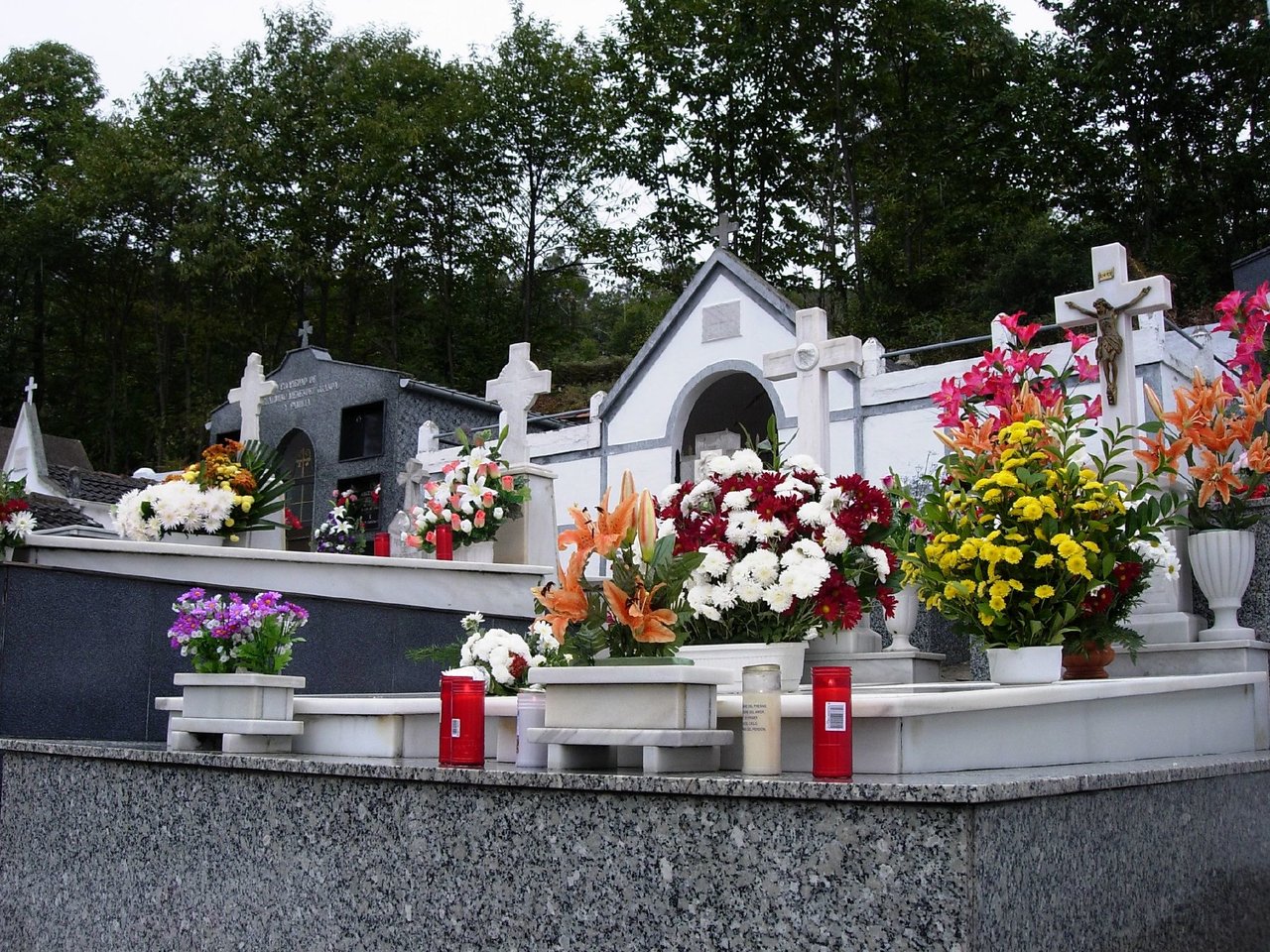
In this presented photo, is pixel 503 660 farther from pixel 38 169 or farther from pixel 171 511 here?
pixel 38 169

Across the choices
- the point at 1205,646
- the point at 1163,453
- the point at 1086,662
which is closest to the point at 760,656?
the point at 1086,662

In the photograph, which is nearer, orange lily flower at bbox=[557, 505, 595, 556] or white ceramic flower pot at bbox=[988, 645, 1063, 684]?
orange lily flower at bbox=[557, 505, 595, 556]

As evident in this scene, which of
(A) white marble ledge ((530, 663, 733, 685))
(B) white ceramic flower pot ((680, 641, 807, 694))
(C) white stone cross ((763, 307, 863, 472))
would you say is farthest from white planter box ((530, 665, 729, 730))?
(C) white stone cross ((763, 307, 863, 472))

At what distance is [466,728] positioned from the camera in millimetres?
3805

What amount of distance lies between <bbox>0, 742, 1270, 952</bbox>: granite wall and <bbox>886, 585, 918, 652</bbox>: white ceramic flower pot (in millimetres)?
2268

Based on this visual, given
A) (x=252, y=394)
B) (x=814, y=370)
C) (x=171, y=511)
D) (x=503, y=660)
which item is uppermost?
(x=252, y=394)

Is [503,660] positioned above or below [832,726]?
above

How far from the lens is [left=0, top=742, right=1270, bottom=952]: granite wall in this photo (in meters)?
2.77

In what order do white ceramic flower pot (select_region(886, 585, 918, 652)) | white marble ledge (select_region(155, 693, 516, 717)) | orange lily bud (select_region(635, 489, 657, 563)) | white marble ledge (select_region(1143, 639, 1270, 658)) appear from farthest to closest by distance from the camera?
1. white ceramic flower pot (select_region(886, 585, 918, 652))
2. white marble ledge (select_region(1143, 639, 1270, 658))
3. white marble ledge (select_region(155, 693, 516, 717))
4. orange lily bud (select_region(635, 489, 657, 563))

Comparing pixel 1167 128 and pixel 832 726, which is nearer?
pixel 832 726

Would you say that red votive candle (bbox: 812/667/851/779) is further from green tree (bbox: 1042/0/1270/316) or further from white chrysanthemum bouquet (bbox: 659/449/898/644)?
green tree (bbox: 1042/0/1270/316)

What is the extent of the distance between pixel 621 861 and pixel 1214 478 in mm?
3766

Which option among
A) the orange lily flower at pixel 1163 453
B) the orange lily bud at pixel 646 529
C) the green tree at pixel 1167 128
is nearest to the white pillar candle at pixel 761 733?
the orange lily bud at pixel 646 529

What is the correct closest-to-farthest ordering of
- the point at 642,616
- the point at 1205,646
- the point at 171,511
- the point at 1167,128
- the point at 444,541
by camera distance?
the point at 642,616, the point at 1205,646, the point at 171,511, the point at 444,541, the point at 1167,128
